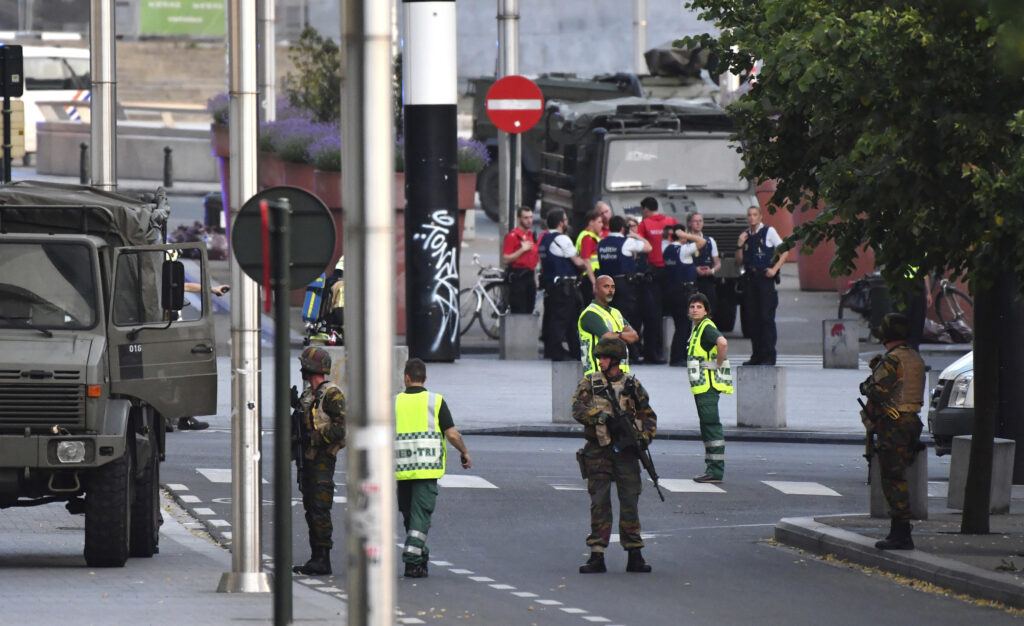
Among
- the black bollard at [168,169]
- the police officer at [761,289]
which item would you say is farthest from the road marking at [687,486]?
the black bollard at [168,169]

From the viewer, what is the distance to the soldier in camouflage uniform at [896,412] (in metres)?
13.9

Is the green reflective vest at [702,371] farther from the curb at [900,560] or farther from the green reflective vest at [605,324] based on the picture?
the curb at [900,560]

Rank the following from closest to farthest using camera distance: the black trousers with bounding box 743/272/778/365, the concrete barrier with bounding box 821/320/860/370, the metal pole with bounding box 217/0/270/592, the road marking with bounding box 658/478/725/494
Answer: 1. the metal pole with bounding box 217/0/270/592
2. the road marking with bounding box 658/478/725/494
3. the black trousers with bounding box 743/272/778/365
4. the concrete barrier with bounding box 821/320/860/370

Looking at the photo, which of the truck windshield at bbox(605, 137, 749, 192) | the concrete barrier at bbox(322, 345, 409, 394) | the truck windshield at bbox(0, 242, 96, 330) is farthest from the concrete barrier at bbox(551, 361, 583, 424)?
the truck windshield at bbox(605, 137, 749, 192)

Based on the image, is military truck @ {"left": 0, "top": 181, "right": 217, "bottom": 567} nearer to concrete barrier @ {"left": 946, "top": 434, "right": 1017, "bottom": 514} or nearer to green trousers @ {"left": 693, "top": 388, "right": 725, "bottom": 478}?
green trousers @ {"left": 693, "top": 388, "right": 725, "bottom": 478}

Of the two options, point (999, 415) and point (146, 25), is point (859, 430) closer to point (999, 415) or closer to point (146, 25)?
point (999, 415)

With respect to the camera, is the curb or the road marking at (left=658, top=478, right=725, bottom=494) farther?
the road marking at (left=658, top=478, right=725, bottom=494)

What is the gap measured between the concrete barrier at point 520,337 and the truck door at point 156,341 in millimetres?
12259

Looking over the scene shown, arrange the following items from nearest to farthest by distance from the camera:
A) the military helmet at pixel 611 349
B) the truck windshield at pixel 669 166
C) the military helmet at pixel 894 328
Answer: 1. the military helmet at pixel 611 349
2. the military helmet at pixel 894 328
3. the truck windshield at pixel 669 166

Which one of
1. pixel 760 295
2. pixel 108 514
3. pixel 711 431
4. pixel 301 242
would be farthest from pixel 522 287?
pixel 301 242

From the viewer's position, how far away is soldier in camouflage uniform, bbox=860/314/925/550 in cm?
1395

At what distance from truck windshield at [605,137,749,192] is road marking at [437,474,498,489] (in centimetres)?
1328

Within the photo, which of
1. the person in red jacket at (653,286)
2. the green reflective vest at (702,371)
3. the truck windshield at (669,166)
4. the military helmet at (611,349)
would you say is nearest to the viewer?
the military helmet at (611,349)

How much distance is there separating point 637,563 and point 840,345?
41.9ft
